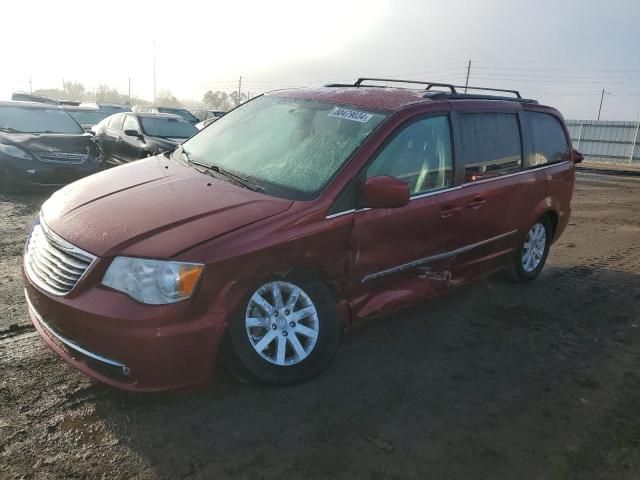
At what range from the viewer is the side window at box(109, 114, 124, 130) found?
11.2 m

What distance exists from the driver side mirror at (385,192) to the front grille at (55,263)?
1.60 meters

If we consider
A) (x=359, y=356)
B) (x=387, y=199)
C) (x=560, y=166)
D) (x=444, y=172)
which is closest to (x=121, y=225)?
(x=387, y=199)

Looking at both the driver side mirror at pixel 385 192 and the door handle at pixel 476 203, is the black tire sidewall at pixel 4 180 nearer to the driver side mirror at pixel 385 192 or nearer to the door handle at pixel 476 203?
the driver side mirror at pixel 385 192

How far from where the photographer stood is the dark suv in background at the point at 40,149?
802 cm

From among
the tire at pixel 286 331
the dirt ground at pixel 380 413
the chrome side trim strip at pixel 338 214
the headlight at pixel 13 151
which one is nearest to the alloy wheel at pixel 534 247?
the dirt ground at pixel 380 413

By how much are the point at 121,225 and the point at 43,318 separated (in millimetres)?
705

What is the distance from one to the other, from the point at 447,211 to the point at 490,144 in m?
0.92

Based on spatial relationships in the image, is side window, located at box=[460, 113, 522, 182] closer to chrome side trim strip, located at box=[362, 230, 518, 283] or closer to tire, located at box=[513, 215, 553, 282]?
chrome side trim strip, located at box=[362, 230, 518, 283]

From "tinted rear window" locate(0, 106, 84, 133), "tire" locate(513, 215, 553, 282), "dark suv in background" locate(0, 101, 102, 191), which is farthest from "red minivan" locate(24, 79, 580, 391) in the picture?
"tinted rear window" locate(0, 106, 84, 133)

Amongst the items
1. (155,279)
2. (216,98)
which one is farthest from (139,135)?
(216,98)

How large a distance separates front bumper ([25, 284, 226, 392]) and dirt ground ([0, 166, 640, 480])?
0.78 feet

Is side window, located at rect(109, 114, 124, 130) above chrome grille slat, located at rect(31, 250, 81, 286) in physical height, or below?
above

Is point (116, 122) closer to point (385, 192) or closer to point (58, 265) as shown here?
point (58, 265)

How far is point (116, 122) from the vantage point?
11375mm
